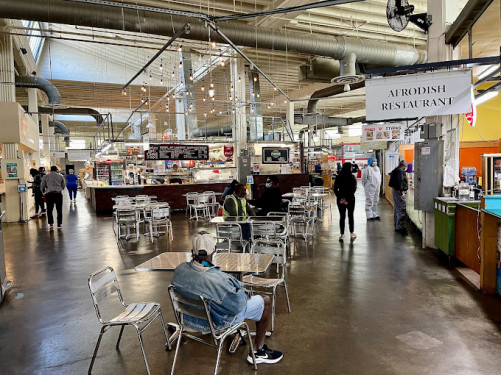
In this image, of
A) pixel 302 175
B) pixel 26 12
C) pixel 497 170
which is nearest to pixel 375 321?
pixel 497 170

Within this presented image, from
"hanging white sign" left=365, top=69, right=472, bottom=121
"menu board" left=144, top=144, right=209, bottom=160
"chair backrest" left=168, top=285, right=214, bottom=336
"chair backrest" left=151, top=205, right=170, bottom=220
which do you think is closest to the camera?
"chair backrest" left=168, top=285, right=214, bottom=336

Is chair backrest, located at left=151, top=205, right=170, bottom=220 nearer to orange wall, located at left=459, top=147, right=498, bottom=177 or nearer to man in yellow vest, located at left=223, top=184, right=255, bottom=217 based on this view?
man in yellow vest, located at left=223, top=184, right=255, bottom=217

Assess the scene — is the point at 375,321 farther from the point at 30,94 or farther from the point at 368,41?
the point at 30,94

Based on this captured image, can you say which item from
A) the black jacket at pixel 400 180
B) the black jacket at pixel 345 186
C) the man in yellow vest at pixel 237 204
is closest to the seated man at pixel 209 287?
the man in yellow vest at pixel 237 204

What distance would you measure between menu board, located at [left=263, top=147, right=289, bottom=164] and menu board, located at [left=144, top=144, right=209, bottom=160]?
2.35 meters

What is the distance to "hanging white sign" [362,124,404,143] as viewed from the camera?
405 inches

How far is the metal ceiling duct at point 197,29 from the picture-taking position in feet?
22.2

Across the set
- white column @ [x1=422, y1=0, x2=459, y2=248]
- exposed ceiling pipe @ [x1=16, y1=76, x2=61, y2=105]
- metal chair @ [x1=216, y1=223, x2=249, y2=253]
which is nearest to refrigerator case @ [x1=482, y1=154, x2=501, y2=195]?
white column @ [x1=422, y1=0, x2=459, y2=248]

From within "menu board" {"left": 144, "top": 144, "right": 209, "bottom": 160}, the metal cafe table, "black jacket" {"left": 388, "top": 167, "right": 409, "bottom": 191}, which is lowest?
the metal cafe table

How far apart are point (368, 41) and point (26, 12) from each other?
8271 mm

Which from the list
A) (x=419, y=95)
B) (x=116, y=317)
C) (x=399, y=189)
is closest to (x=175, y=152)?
(x=399, y=189)

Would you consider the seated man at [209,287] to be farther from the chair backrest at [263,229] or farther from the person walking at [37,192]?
the person walking at [37,192]

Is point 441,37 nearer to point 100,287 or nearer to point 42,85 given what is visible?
point 100,287

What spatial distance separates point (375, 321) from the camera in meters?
3.56
